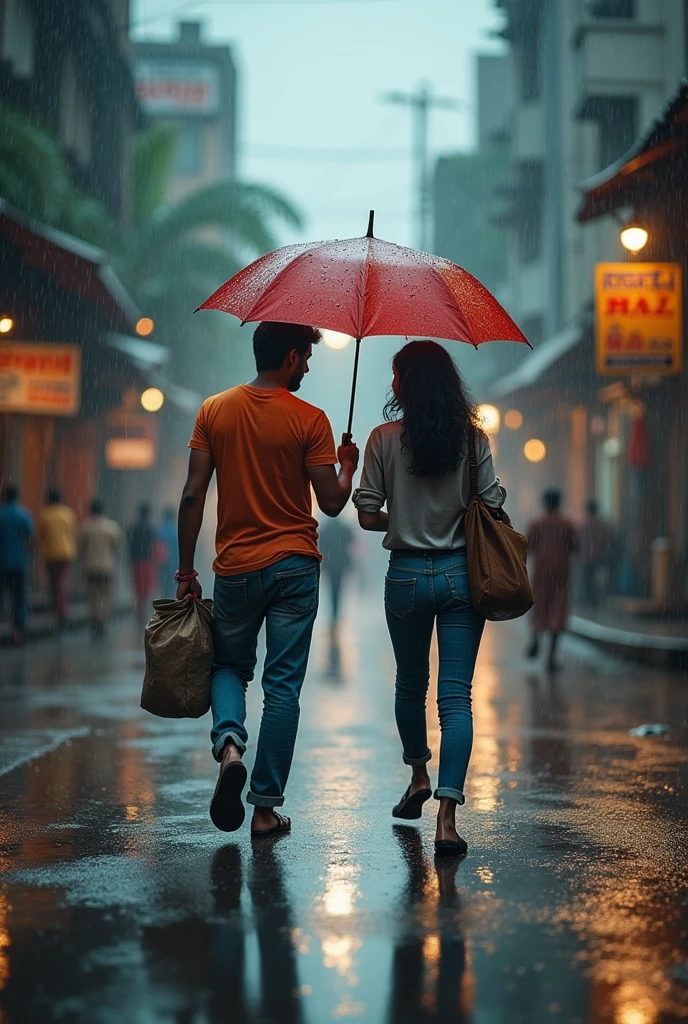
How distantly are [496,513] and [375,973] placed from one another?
2.31 meters

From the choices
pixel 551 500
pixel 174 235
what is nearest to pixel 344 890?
pixel 551 500

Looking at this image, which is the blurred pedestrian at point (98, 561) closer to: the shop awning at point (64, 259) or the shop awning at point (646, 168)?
the shop awning at point (64, 259)

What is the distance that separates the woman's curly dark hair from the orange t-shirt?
322mm

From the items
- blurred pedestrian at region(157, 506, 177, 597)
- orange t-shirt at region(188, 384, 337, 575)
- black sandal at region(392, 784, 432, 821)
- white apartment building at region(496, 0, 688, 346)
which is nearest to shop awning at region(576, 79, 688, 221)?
white apartment building at region(496, 0, 688, 346)

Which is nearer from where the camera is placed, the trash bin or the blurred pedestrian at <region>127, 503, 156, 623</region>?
the trash bin

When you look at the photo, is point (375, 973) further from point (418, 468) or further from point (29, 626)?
point (29, 626)

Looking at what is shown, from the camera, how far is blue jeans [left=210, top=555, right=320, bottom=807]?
5719 mm

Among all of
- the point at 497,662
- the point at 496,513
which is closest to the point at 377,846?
the point at 496,513

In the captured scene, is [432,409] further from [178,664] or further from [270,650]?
[178,664]

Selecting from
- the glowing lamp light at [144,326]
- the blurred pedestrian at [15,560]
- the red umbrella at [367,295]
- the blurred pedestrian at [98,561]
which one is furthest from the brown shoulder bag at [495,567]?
the glowing lamp light at [144,326]

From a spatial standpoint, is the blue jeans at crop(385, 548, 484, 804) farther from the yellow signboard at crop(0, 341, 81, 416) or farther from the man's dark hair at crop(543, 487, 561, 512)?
the yellow signboard at crop(0, 341, 81, 416)

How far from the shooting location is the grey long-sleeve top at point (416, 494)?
5793 mm

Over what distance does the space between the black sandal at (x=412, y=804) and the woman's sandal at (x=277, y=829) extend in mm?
474

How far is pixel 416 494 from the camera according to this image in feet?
19.1
